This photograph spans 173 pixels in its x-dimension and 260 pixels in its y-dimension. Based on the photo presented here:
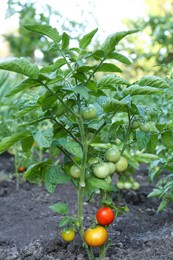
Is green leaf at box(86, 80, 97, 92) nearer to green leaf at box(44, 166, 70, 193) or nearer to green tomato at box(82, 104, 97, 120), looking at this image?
green tomato at box(82, 104, 97, 120)

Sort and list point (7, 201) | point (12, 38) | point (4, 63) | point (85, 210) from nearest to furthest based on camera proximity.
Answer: point (4, 63), point (85, 210), point (7, 201), point (12, 38)

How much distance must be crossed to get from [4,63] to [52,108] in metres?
0.42

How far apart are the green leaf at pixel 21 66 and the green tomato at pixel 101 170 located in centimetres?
48

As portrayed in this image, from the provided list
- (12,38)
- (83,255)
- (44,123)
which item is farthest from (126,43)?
(83,255)

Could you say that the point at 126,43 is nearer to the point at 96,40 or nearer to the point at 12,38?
the point at 96,40

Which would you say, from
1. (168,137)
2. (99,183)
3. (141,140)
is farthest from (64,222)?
(168,137)

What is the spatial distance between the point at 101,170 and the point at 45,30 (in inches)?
24.1

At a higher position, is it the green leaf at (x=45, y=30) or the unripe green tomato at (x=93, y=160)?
the green leaf at (x=45, y=30)

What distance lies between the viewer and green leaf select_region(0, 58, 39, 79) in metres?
1.40

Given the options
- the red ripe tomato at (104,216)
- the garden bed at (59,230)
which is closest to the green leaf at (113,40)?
the red ripe tomato at (104,216)

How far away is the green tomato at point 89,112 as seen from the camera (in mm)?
1643

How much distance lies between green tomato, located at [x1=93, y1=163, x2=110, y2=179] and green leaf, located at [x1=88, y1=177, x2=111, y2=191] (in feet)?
0.09

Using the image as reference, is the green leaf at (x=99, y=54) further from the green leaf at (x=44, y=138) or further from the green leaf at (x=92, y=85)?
the green leaf at (x=44, y=138)

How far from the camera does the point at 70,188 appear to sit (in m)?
3.71
